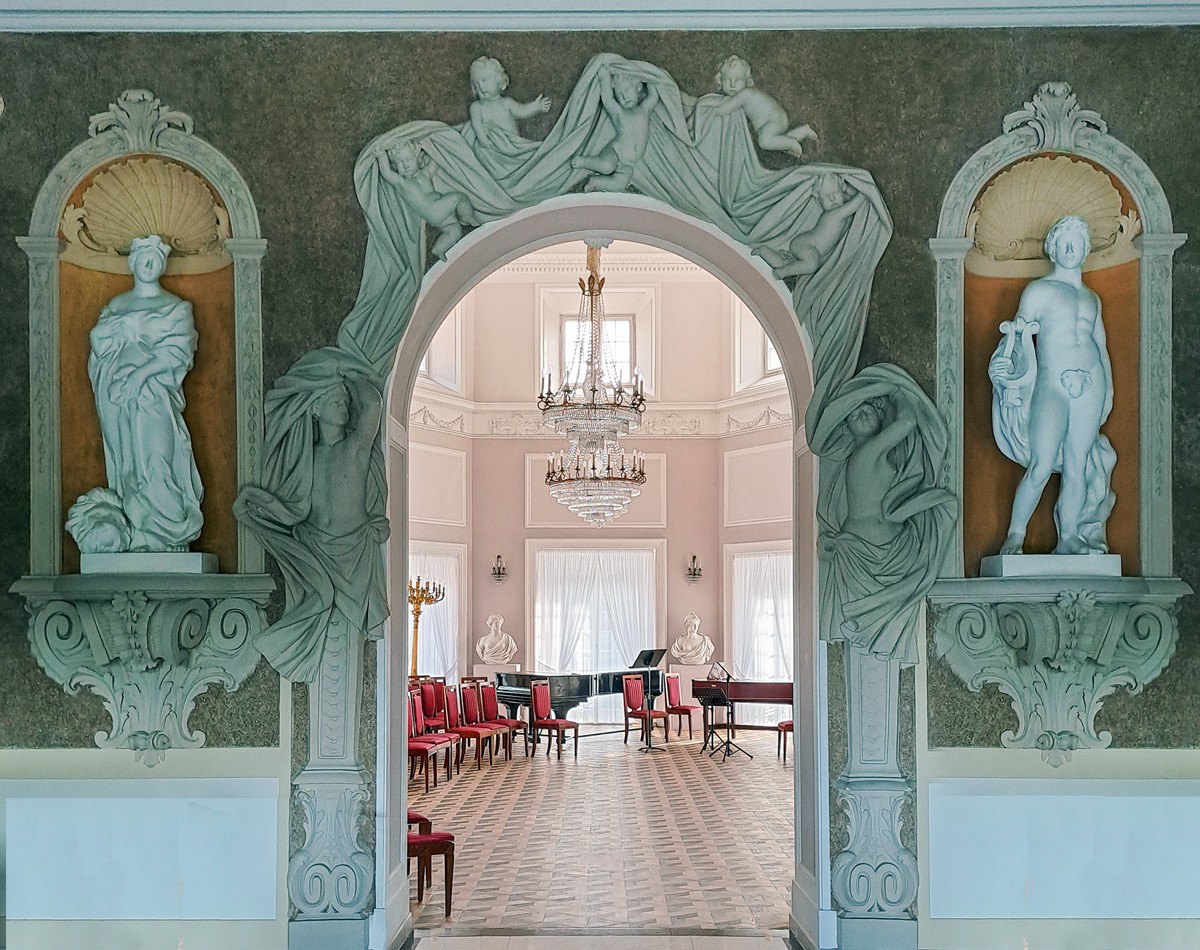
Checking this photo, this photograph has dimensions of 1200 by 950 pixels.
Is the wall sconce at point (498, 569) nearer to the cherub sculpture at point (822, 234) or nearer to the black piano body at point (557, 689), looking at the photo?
the black piano body at point (557, 689)

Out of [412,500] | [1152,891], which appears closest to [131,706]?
[1152,891]

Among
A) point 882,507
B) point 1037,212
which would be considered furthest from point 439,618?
point 1037,212

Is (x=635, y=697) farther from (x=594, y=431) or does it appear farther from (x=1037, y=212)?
(x=1037, y=212)

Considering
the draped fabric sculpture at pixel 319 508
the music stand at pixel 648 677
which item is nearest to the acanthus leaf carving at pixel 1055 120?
the draped fabric sculpture at pixel 319 508

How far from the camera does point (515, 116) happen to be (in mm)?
6094

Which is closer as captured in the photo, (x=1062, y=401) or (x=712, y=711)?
(x=1062, y=401)

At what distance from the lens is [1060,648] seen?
5.90 metres

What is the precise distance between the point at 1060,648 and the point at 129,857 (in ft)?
15.2

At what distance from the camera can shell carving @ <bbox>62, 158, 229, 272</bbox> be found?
6.14 m

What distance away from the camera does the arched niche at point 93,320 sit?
237 inches

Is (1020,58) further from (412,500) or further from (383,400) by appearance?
(412,500)

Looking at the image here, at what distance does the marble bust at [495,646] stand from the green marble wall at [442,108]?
11402mm

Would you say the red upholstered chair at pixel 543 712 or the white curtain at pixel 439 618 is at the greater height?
the white curtain at pixel 439 618

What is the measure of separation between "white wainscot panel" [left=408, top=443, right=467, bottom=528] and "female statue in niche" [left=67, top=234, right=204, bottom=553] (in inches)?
399
